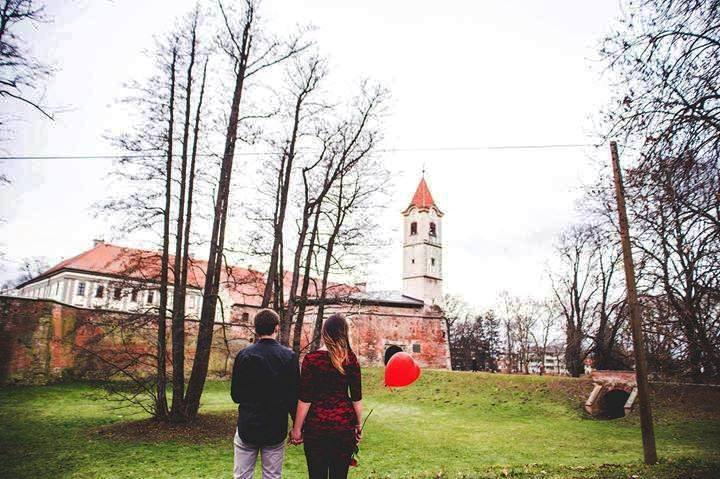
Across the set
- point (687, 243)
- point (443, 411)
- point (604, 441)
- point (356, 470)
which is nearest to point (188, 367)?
point (443, 411)

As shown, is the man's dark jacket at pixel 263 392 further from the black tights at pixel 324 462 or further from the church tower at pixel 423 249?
the church tower at pixel 423 249

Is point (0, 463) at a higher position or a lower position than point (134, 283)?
lower

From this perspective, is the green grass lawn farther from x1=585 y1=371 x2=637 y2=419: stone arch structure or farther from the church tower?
the church tower

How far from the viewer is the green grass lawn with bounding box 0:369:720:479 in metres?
8.70

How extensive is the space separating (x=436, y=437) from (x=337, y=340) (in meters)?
12.9

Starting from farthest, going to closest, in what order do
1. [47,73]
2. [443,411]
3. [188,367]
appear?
[188,367]
[443,411]
[47,73]

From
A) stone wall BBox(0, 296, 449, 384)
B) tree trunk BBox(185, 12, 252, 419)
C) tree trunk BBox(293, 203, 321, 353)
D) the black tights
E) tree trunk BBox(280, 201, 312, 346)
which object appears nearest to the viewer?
the black tights

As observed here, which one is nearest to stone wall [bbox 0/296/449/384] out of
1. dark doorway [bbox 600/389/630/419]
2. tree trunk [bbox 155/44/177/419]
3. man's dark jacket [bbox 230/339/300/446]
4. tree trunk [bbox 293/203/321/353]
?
tree trunk [bbox 155/44/177/419]

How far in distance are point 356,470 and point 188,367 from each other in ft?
65.6

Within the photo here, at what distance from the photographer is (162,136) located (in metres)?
13.8

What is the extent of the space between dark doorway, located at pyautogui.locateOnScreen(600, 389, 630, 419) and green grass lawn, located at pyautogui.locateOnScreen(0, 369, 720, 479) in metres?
0.99

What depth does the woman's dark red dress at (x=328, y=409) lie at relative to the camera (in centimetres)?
332

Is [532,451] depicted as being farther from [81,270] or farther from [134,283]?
[81,270]

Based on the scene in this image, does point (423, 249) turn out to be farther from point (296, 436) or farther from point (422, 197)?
point (296, 436)
